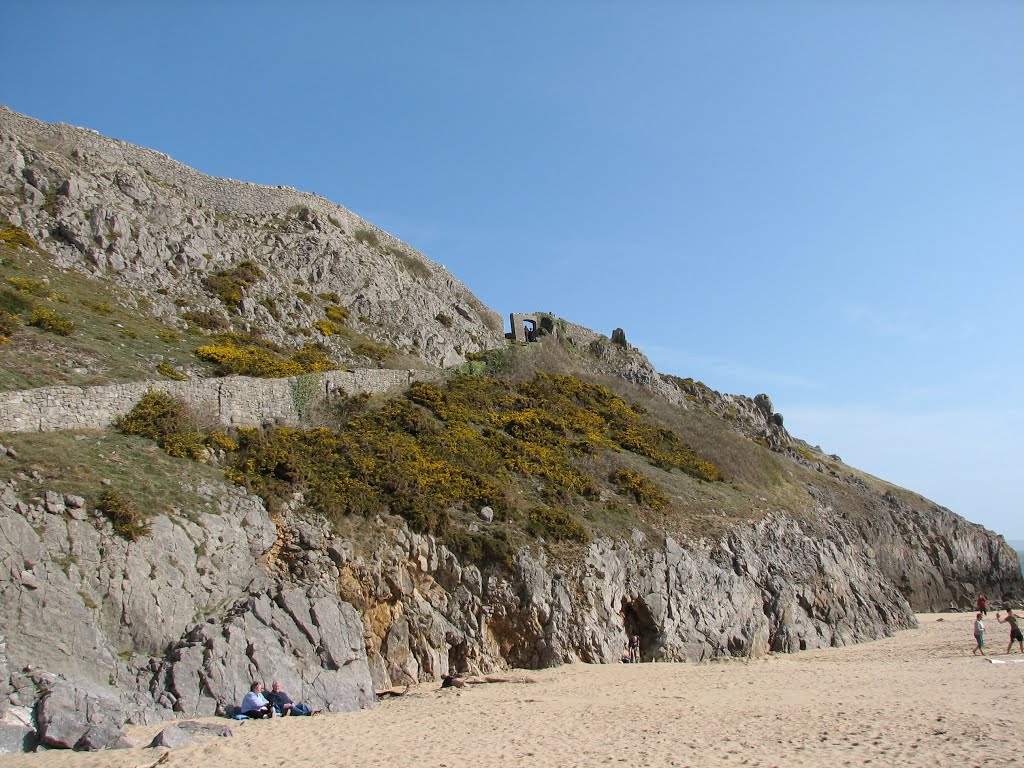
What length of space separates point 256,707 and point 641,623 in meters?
12.3

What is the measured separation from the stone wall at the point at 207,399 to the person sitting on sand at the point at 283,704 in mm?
8868

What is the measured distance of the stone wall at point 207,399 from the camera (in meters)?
17.2

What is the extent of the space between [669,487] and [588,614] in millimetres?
9959

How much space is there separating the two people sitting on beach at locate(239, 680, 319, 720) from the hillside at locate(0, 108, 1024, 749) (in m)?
0.45

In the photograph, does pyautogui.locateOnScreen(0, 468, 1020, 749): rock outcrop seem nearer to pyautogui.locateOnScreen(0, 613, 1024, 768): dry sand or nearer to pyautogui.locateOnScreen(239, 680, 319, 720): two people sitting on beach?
pyautogui.locateOnScreen(239, 680, 319, 720): two people sitting on beach

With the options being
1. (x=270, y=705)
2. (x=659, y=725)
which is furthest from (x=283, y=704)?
(x=659, y=725)

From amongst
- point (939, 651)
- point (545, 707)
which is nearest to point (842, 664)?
point (939, 651)

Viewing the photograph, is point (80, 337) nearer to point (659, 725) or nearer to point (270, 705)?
point (270, 705)

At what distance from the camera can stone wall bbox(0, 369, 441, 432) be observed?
17.2 meters

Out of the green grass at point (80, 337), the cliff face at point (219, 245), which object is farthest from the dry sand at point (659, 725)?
the cliff face at point (219, 245)

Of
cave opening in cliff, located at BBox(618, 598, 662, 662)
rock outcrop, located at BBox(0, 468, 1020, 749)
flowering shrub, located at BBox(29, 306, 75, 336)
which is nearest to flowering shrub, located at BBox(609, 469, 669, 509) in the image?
rock outcrop, located at BBox(0, 468, 1020, 749)

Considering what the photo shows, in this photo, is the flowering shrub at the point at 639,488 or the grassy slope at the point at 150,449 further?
the flowering shrub at the point at 639,488

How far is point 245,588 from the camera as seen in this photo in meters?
16.0

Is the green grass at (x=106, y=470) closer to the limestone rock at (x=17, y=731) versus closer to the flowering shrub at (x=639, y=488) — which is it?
the limestone rock at (x=17, y=731)
